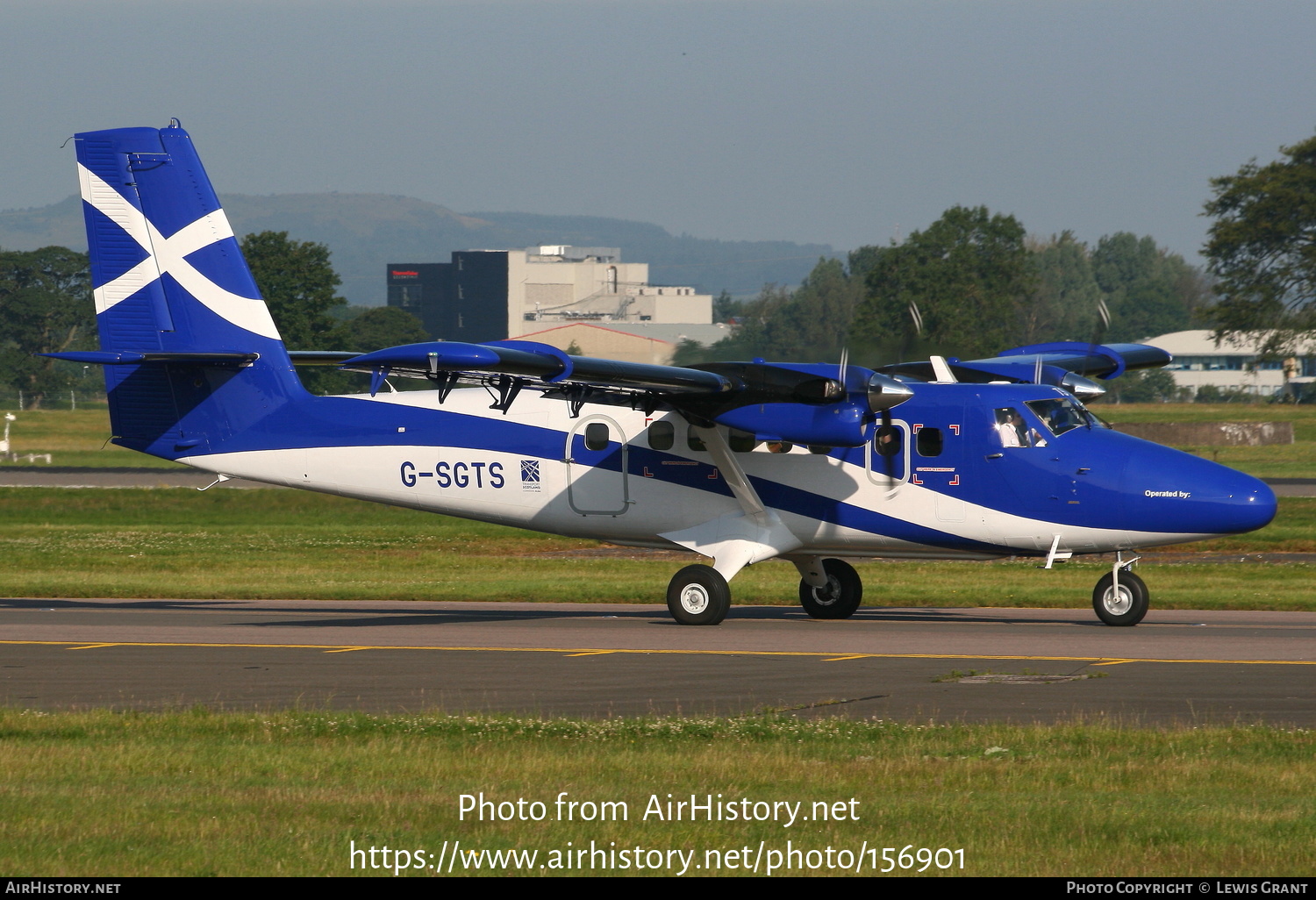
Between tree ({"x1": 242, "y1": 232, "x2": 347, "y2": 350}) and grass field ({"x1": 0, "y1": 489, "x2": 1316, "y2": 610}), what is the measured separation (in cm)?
5115

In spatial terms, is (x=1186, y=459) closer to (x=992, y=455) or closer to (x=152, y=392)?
(x=992, y=455)

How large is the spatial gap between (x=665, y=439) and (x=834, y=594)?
3.52m

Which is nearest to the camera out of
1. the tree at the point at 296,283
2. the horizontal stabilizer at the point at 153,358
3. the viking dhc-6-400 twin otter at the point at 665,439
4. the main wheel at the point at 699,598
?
the viking dhc-6-400 twin otter at the point at 665,439

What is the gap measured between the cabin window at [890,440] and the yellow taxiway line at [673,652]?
12.8 ft

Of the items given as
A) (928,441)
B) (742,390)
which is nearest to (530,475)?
(742,390)

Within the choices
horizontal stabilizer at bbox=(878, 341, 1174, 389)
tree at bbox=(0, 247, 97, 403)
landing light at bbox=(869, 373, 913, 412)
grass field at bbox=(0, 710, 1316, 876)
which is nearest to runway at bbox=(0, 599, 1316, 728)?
grass field at bbox=(0, 710, 1316, 876)

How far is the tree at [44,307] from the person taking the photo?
12888cm

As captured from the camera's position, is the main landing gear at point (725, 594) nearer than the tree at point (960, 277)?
Yes

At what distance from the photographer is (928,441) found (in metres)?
21.4

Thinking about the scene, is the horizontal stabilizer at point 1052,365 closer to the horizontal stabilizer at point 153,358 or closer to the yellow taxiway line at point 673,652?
the yellow taxiway line at point 673,652

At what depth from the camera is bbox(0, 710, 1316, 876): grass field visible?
8.51 metres

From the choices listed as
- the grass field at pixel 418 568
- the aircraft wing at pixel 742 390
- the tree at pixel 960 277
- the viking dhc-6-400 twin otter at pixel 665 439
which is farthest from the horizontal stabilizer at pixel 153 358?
the tree at pixel 960 277
